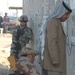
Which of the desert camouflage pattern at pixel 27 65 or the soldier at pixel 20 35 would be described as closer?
the desert camouflage pattern at pixel 27 65

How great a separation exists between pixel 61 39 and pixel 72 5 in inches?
24.5

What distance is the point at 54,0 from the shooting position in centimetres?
646

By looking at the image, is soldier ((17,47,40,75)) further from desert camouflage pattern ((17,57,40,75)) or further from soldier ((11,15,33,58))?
soldier ((11,15,33,58))

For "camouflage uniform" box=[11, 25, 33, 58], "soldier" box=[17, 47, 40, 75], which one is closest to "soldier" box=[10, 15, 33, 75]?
"camouflage uniform" box=[11, 25, 33, 58]

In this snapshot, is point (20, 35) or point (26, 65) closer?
point (26, 65)

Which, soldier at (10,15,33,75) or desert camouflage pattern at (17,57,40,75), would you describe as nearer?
desert camouflage pattern at (17,57,40,75)

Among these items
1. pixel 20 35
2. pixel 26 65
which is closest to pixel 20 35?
pixel 20 35

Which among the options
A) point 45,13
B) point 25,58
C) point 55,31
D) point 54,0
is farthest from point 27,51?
point 45,13

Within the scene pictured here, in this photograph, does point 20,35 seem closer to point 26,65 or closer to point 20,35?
point 20,35

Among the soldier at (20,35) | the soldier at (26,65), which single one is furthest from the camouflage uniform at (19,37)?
the soldier at (26,65)

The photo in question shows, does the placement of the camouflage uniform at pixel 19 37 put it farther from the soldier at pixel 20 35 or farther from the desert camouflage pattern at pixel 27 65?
the desert camouflage pattern at pixel 27 65

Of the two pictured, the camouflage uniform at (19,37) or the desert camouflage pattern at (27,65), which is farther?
the camouflage uniform at (19,37)

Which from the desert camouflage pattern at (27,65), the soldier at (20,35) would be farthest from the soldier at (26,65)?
the soldier at (20,35)

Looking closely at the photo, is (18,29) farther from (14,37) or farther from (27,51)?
(27,51)
